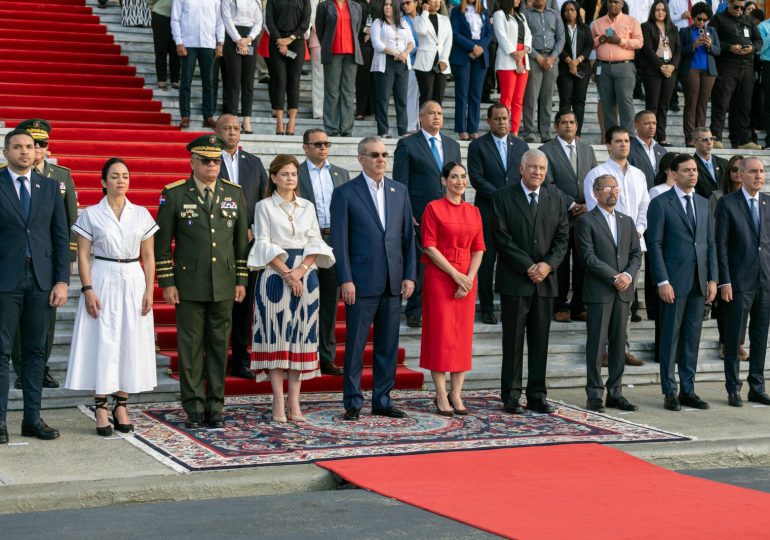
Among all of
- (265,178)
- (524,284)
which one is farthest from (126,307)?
(524,284)

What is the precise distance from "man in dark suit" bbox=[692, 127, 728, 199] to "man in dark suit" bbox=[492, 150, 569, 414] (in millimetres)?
2863

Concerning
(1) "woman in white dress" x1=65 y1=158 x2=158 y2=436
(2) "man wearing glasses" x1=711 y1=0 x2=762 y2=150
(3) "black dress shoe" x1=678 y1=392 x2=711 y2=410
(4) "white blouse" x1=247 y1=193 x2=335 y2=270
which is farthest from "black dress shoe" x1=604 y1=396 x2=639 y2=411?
(2) "man wearing glasses" x1=711 y1=0 x2=762 y2=150

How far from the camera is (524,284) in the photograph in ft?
30.1

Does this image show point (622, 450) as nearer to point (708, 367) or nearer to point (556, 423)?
point (556, 423)

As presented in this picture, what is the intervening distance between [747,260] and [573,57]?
5038 millimetres

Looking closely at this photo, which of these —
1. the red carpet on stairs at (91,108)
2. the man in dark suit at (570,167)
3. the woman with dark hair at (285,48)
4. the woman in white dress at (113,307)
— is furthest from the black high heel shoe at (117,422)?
the woman with dark hair at (285,48)

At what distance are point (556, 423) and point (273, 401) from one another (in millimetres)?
1973

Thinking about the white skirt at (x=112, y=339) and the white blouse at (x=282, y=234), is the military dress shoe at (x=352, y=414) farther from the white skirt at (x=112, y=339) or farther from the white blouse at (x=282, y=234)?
the white skirt at (x=112, y=339)

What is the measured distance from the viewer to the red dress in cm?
898

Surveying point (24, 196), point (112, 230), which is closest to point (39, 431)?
point (112, 230)

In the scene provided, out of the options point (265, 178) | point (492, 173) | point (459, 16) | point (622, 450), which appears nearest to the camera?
point (622, 450)

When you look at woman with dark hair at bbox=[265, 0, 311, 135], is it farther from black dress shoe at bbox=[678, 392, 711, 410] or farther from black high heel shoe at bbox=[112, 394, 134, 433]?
black high heel shoe at bbox=[112, 394, 134, 433]

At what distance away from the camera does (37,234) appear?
25.8 feet

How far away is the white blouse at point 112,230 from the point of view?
315 inches
